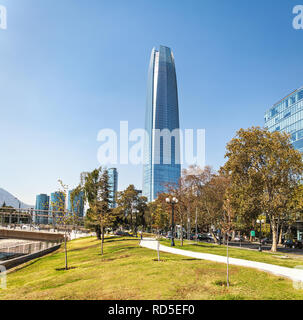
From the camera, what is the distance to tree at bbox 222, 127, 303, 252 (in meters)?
36.5

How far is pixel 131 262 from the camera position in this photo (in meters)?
19.8

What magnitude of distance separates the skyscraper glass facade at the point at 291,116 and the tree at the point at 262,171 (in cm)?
6302

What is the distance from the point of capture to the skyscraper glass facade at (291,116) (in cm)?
9619

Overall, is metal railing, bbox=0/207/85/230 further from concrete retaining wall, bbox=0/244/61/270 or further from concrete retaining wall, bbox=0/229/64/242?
concrete retaining wall, bbox=0/244/61/270

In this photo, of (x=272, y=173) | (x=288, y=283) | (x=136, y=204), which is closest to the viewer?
(x=288, y=283)

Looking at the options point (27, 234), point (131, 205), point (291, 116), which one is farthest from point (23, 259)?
point (291, 116)

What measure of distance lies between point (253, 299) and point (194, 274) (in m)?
4.73

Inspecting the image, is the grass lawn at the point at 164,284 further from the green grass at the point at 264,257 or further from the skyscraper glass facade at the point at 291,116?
the skyscraper glass facade at the point at 291,116

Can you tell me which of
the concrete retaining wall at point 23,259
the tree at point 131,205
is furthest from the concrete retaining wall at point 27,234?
the concrete retaining wall at point 23,259

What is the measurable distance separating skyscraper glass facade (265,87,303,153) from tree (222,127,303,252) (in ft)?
207
